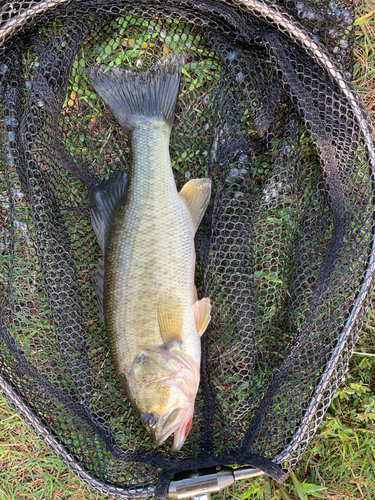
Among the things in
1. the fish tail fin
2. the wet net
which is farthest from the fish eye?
the fish tail fin

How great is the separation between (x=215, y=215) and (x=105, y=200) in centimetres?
60

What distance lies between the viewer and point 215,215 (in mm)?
2145

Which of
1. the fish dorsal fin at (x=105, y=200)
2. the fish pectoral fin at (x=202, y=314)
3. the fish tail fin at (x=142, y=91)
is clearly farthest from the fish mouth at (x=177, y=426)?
the fish tail fin at (x=142, y=91)

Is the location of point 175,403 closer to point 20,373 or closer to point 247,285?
point 247,285

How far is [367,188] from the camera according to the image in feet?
6.59

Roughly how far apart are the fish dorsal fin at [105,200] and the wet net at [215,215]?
21 centimetres

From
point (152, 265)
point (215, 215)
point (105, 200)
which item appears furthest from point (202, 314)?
point (105, 200)

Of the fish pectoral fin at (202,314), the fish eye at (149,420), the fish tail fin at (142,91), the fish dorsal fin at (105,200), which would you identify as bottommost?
the fish eye at (149,420)

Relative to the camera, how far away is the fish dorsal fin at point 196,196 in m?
2.10

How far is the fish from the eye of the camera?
192 centimetres

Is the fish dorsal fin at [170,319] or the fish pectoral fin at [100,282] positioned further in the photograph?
the fish pectoral fin at [100,282]

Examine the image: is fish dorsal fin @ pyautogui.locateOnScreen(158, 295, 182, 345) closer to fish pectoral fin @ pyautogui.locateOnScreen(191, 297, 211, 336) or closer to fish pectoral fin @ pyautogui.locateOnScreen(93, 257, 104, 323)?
fish pectoral fin @ pyautogui.locateOnScreen(191, 297, 211, 336)

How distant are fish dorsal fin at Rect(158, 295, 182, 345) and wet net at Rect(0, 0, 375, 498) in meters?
0.28

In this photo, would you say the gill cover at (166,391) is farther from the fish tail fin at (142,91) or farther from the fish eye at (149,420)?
the fish tail fin at (142,91)
